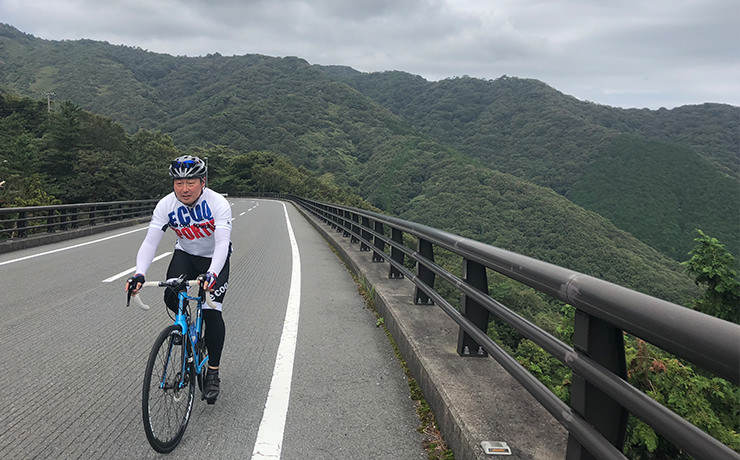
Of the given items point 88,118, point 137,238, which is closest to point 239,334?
point 137,238

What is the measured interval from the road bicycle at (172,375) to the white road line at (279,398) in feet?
1.82

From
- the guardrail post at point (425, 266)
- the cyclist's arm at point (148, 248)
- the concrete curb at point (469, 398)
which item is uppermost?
the cyclist's arm at point (148, 248)

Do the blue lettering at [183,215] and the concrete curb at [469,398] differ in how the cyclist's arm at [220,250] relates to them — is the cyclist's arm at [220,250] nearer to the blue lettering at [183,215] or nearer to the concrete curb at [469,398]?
the blue lettering at [183,215]

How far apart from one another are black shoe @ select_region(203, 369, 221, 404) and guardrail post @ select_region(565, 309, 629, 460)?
105 inches

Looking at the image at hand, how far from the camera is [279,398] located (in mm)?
3725

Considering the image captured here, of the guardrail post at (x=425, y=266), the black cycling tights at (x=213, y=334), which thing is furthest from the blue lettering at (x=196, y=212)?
the guardrail post at (x=425, y=266)

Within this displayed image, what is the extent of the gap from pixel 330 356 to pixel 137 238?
13.5 m

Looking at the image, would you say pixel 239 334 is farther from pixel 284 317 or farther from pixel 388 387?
pixel 388 387

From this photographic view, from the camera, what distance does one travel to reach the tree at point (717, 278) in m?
14.4

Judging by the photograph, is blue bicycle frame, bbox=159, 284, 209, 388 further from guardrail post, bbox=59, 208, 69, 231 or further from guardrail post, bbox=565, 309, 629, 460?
guardrail post, bbox=59, 208, 69, 231

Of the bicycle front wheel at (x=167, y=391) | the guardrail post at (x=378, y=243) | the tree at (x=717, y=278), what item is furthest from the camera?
the tree at (x=717, y=278)

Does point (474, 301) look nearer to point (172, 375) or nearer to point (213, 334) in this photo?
point (213, 334)

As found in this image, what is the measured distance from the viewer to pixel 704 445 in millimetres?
1256

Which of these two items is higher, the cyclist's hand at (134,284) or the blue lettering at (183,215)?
the blue lettering at (183,215)
